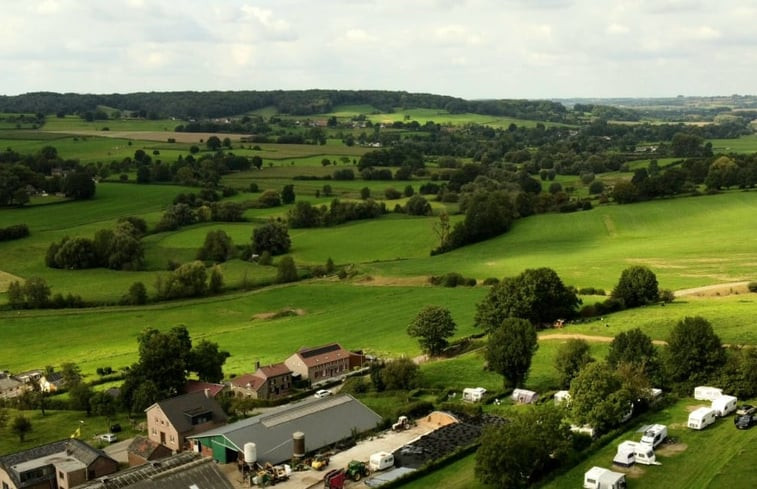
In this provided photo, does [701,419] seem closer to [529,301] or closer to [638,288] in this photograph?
[529,301]

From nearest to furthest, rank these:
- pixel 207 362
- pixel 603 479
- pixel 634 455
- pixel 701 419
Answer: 1. pixel 603 479
2. pixel 634 455
3. pixel 701 419
4. pixel 207 362

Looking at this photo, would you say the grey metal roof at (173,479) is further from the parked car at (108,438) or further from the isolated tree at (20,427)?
the isolated tree at (20,427)

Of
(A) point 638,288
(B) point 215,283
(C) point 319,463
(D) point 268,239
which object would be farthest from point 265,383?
(D) point 268,239

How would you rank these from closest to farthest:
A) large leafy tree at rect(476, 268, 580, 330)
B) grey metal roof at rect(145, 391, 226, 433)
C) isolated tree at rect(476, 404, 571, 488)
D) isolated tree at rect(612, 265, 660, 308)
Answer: isolated tree at rect(476, 404, 571, 488) → grey metal roof at rect(145, 391, 226, 433) → large leafy tree at rect(476, 268, 580, 330) → isolated tree at rect(612, 265, 660, 308)

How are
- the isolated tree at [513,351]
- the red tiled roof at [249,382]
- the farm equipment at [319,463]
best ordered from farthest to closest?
1. the red tiled roof at [249,382]
2. the isolated tree at [513,351]
3. the farm equipment at [319,463]

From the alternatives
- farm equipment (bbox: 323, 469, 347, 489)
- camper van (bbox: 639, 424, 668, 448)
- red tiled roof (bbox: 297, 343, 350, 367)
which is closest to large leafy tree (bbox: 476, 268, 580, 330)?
red tiled roof (bbox: 297, 343, 350, 367)

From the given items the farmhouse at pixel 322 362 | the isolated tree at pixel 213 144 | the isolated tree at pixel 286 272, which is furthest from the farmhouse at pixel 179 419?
the isolated tree at pixel 213 144

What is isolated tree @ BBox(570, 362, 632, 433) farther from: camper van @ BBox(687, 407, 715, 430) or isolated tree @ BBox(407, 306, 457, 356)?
isolated tree @ BBox(407, 306, 457, 356)
